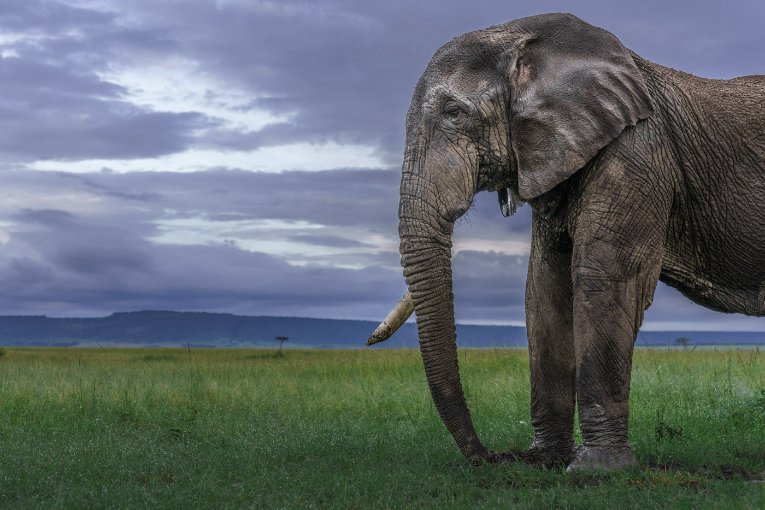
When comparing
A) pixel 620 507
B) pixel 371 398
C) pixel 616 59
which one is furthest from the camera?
pixel 371 398

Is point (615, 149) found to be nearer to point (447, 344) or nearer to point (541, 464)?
point (447, 344)

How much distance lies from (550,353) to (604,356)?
1.52m

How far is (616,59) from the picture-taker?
10406 mm

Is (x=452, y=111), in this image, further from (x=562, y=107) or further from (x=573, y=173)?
(x=573, y=173)

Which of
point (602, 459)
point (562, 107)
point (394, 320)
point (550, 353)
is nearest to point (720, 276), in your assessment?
point (550, 353)

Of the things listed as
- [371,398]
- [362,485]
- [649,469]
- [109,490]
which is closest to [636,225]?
[649,469]

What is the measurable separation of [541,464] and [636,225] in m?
3.05

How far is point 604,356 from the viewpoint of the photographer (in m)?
10.0

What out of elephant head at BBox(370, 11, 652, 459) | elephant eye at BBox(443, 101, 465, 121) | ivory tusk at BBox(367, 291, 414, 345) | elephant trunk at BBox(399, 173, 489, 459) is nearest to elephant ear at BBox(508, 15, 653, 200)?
elephant head at BBox(370, 11, 652, 459)

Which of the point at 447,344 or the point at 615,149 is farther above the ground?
the point at 615,149

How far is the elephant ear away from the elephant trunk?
1.13 meters

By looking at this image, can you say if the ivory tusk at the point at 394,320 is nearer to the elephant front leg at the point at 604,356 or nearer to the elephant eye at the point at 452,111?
the elephant front leg at the point at 604,356

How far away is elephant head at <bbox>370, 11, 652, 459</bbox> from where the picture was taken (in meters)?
9.77

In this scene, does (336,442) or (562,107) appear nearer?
(562,107)
